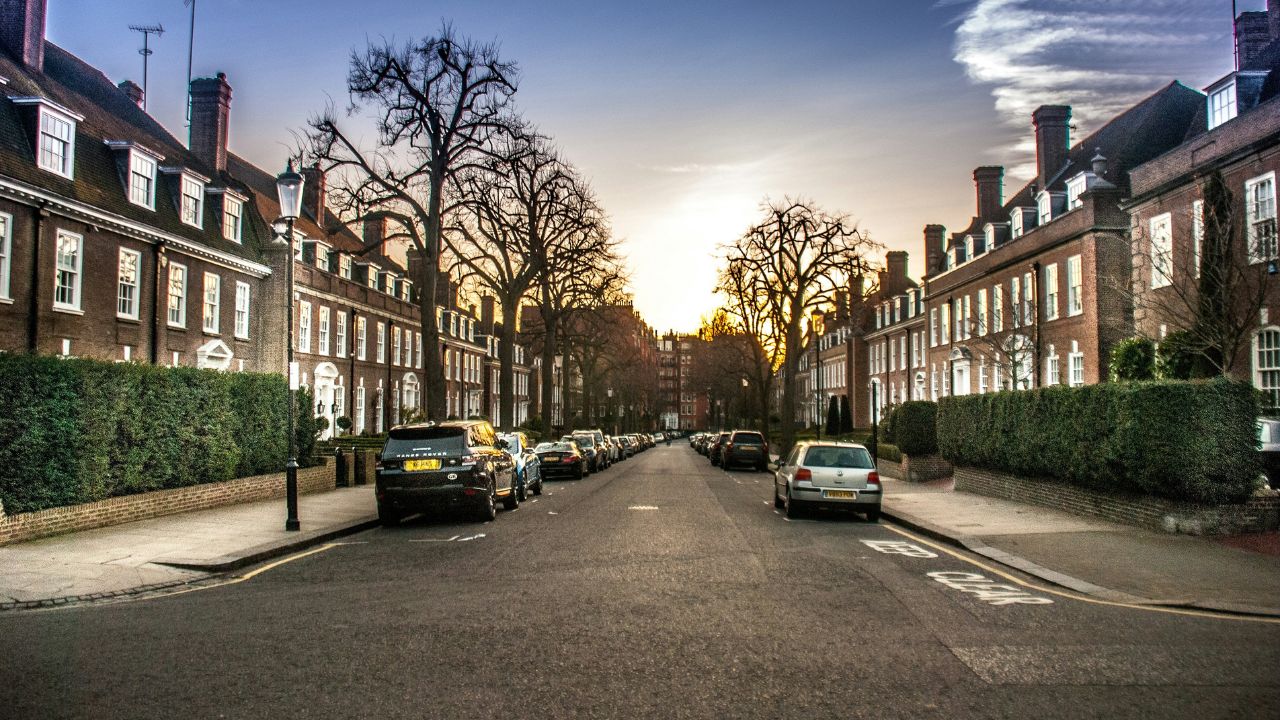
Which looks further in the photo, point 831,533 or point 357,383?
point 357,383

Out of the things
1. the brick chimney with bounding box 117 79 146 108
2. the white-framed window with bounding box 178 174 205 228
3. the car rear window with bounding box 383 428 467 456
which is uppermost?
the brick chimney with bounding box 117 79 146 108

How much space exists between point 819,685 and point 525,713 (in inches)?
74.8

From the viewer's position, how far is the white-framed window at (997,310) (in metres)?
38.1

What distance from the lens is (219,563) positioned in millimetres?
11250

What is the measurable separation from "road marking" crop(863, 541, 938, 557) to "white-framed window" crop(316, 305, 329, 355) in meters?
33.7

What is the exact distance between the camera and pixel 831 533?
610 inches

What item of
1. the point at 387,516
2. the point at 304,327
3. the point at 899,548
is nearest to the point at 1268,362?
the point at 899,548

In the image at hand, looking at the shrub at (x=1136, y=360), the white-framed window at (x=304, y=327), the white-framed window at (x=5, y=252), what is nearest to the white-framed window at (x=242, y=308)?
the white-framed window at (x=304, y=327)

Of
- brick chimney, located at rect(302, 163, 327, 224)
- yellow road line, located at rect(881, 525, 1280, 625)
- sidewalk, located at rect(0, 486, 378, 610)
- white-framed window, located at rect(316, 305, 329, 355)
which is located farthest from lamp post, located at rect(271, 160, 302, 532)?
brick chimney, located at rect(302, 163, 327, 224)

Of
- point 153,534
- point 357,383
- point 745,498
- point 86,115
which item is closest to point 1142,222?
point 745,498

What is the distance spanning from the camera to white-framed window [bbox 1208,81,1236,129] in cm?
2466

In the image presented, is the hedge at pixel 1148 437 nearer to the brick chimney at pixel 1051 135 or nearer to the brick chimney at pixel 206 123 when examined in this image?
the brick chimney at pixel 1051 135

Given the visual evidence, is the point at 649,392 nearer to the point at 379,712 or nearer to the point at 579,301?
the point at 579,301

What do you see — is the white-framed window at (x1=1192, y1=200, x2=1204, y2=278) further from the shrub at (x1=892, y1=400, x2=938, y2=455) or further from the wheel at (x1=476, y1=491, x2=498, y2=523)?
the wheel at (x1=476, y1=491, x2=498, y2=523)
